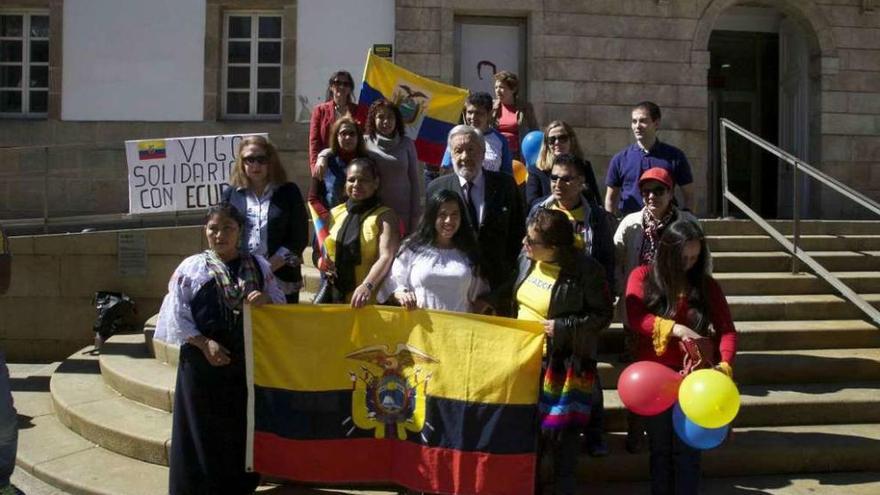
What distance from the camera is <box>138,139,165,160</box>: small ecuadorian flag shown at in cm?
877

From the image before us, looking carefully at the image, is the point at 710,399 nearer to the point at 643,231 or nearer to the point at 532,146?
the point at 643,231

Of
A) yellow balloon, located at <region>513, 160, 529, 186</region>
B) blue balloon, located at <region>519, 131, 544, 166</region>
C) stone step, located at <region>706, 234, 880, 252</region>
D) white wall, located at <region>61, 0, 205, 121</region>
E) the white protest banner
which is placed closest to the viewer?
blue balloon, located at <region>519, 131, 544, 166</region>

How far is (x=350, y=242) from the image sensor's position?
14.7 ft

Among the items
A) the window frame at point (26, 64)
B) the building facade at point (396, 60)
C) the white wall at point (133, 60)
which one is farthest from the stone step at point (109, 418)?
the window frame at point (26, 64)

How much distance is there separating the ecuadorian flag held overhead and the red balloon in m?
3.79

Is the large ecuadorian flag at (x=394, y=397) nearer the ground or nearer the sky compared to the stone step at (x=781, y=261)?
nearer the ground

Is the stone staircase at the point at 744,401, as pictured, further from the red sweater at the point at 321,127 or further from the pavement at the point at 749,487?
the red sweater at the point at 321,127

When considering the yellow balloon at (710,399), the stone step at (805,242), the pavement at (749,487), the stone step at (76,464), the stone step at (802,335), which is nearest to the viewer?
the yellow balloon at (710,399)

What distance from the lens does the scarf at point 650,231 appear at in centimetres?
462

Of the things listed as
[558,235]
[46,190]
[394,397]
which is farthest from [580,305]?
[46,190]

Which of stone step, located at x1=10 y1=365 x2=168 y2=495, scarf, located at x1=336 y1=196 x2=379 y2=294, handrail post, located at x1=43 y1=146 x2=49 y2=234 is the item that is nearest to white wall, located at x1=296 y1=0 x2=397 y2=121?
handrail post, located at x1=43 y1=146 x2=49 y2=234

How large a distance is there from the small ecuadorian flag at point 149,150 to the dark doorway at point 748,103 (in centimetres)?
886

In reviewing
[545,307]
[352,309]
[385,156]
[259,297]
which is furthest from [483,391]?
[385,156]

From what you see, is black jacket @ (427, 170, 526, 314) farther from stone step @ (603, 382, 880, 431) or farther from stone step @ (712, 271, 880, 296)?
stone step @ (712, 271, 880, 296)
